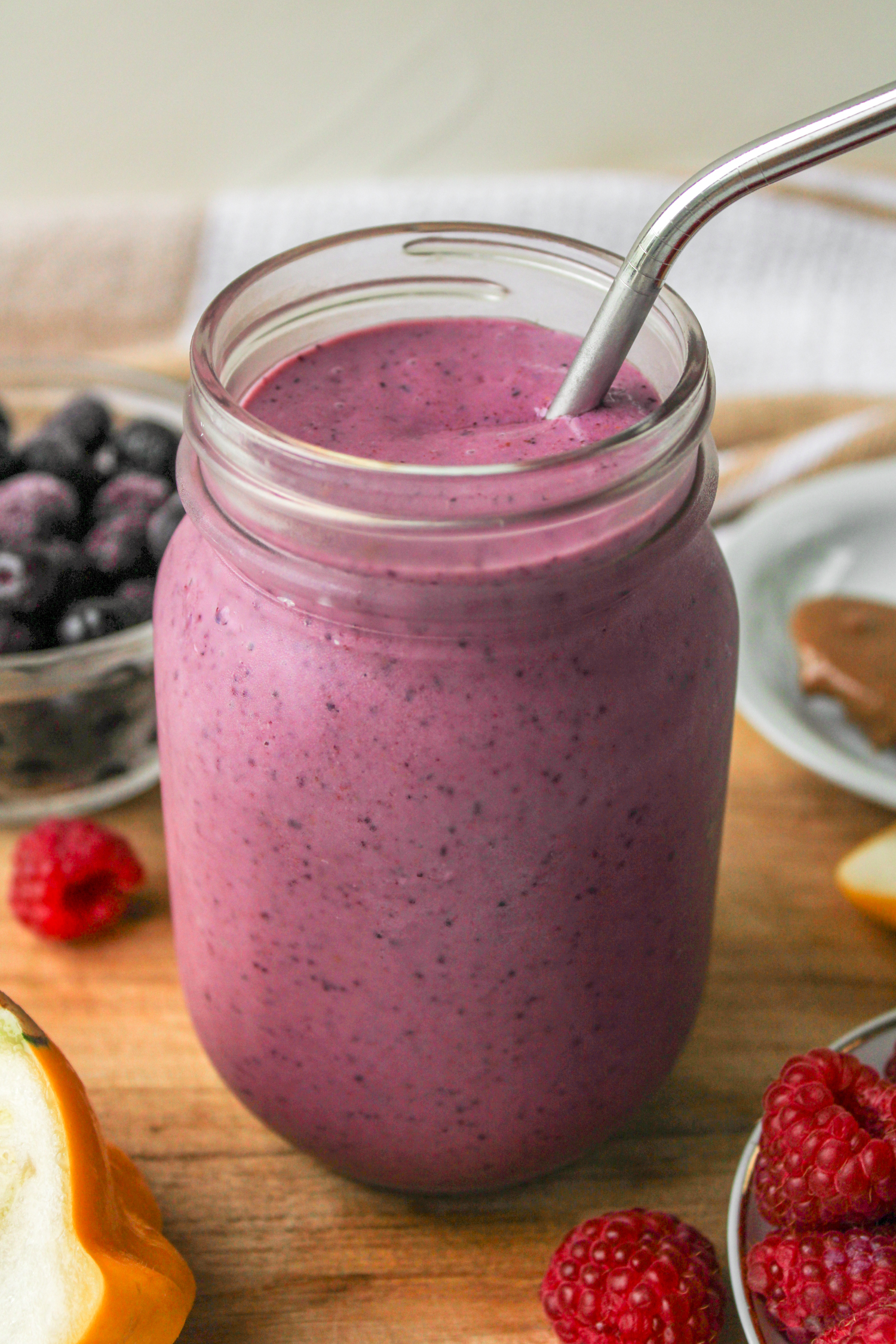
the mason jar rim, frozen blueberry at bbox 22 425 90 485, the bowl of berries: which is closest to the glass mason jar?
the mason jar rim

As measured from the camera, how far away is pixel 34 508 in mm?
1233

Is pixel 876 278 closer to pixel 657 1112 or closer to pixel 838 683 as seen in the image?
pixel 838 683

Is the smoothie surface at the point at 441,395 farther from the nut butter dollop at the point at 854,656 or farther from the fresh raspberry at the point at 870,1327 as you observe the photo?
the nut butter dollop at the point at 854,656

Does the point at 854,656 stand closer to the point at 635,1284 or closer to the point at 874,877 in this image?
the point at 874,877

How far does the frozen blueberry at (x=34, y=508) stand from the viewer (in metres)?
1.22

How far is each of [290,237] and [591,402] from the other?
4.55 feet

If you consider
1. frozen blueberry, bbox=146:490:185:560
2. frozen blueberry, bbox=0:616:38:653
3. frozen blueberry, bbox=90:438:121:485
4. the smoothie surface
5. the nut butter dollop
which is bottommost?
frozen blueberry, bbox=0:616:38:653

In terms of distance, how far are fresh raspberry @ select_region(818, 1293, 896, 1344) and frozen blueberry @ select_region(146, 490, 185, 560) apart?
794 millimetres

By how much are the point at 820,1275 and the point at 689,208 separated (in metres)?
0.49

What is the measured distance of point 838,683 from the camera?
1240mm

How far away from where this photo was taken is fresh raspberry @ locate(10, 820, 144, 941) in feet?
3.29

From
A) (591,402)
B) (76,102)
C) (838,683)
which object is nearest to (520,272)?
(591,402)

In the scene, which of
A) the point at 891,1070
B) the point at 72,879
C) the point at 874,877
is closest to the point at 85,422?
the point at 72,879

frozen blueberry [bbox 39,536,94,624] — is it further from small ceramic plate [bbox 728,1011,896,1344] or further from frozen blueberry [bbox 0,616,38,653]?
small ceramic plate [bbox 728,1011,896,1344]
